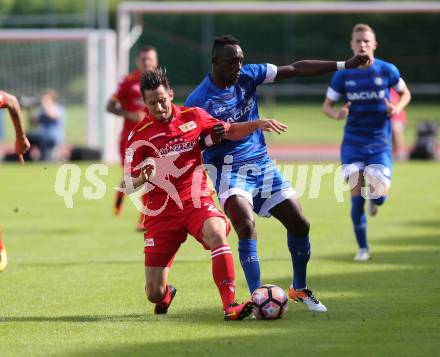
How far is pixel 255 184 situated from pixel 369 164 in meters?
3.53

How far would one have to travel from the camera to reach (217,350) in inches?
276

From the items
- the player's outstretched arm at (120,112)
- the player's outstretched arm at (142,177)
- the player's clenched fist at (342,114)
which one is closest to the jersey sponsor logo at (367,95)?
the player's clenched fist at (342,114)

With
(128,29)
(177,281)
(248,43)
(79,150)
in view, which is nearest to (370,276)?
(177,281)

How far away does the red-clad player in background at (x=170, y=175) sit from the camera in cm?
815

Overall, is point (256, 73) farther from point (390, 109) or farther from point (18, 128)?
point (390, 109)

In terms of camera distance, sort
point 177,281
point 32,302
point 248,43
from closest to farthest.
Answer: point 32,302
point 177,281
point 248,43

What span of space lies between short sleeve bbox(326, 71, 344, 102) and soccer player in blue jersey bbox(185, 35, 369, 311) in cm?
310

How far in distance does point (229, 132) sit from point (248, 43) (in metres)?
28.1

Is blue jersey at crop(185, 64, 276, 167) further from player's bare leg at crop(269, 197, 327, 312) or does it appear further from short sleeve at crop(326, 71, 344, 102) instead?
short sleeve at crop(326, 71, 344, 102)

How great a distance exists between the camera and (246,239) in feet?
27.1

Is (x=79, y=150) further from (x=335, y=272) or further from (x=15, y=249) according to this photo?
(x=335, y=272)

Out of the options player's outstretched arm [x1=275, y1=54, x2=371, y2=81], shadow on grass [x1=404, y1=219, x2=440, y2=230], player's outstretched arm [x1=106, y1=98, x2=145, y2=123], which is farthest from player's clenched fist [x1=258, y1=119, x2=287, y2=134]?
shadow on grass [x1=404, y1=219, x2=440, y2=230]

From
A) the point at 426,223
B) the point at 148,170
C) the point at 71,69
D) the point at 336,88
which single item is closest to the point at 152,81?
the point at 148,170

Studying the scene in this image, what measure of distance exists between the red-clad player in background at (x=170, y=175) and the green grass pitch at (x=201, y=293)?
52cm
